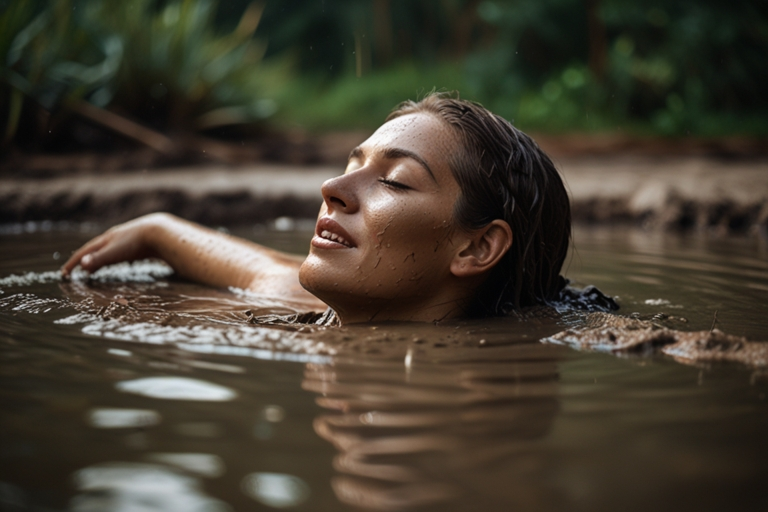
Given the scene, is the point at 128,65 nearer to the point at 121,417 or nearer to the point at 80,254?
the point at 80,254

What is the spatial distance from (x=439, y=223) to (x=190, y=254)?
Answer: 59.3 inches

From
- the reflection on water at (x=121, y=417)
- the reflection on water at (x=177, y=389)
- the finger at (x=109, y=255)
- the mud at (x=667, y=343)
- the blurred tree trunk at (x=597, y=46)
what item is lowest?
the reflection on water at (x=121, y=417)

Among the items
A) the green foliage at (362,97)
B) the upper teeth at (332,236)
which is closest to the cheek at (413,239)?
the upper teeth at (332,236)

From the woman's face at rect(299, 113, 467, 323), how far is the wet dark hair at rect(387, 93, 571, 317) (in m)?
0.07

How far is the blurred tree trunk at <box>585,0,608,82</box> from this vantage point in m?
9.55

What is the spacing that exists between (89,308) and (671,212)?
4.53 metres

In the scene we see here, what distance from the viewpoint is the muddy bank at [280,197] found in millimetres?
5605

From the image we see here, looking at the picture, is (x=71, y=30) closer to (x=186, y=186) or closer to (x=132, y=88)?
(x=132, y=88)

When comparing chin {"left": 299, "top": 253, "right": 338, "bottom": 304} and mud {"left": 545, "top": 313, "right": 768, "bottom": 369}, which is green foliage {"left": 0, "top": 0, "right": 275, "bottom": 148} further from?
mud {"left": 545, "top": 313, "right": 768, "bottom": 369}

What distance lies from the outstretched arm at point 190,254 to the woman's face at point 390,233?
902mm

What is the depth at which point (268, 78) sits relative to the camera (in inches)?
372

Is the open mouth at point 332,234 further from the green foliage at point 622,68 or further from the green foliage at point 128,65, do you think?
the green foliage at point 622,68

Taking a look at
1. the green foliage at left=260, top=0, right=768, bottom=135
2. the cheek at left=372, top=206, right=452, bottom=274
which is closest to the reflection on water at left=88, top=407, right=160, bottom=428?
the cheek at left=372, top=206, right=452, bottom=274

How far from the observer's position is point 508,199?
8.78ft
